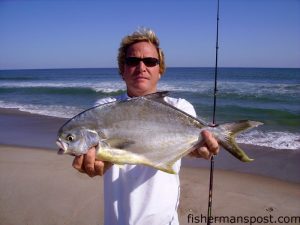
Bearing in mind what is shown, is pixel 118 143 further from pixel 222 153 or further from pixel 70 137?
pixel 222 153

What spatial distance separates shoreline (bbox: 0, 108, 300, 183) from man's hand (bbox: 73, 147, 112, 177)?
4.56m

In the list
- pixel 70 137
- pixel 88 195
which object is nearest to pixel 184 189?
pixel 88 195

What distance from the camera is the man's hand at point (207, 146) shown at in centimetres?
231

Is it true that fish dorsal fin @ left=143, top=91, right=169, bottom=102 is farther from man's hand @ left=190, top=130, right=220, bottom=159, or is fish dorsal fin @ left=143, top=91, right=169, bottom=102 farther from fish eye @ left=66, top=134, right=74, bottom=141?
fish eye @ left=66, top=134, right=74, bottom=141

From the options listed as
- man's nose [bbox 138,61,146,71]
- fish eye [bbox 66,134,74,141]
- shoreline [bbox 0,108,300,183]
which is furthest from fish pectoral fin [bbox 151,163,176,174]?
shoreline [bbox 0,108,300,183]

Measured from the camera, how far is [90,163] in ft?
7.09

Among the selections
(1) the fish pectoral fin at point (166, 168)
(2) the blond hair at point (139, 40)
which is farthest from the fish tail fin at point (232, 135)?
(2) the blond hair at point (139, 40)

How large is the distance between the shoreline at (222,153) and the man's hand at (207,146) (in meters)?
4.32

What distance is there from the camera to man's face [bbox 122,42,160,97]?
255cm

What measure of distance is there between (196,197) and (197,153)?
330cm

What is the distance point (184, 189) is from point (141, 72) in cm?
377

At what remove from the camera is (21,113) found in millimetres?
14930

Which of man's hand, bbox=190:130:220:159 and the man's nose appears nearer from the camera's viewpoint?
man's hand, bbox=190:130:220:159

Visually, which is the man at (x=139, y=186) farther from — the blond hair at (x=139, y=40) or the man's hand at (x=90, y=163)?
the blond hair at (x=139, y=40)
